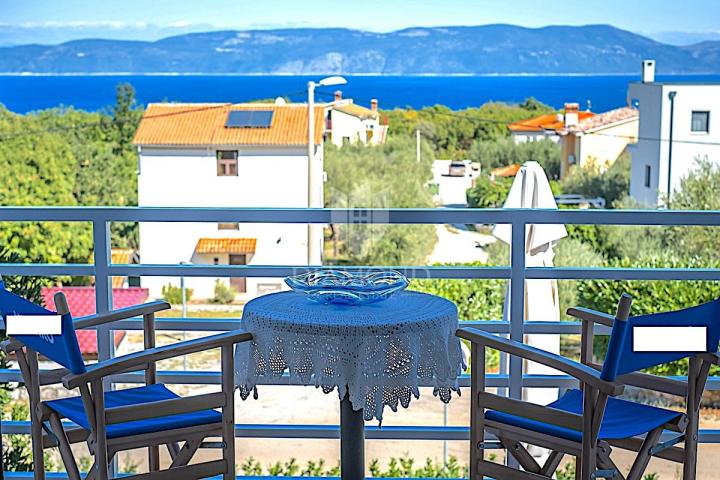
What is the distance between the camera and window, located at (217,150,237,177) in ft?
86.7

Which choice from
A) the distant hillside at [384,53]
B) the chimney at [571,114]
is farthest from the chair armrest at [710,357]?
the distant hillside at [384,53]

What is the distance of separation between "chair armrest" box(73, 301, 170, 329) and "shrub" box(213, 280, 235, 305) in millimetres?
20343

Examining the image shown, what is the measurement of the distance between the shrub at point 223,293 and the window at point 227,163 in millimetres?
4277

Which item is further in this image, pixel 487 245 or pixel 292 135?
pixel 292 135

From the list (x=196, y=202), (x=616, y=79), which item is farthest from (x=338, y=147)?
(x=616, y=79)

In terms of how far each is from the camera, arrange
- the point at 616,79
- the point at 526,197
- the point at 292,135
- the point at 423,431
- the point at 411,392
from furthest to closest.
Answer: the point at 616,79 < the point at 292,135 < the point at 526,197 < the point at 423,431 < the point at 411,392

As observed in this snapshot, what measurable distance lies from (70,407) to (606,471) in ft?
4.14

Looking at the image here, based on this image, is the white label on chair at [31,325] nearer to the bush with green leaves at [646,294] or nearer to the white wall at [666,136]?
the bush with green leaves at [646,294]

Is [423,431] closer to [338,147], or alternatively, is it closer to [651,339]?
[651,339]

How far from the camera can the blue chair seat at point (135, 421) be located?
7.30ft

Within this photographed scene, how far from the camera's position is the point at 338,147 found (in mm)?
24953

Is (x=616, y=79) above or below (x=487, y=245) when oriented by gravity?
above

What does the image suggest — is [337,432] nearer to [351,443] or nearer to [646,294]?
[351,443]

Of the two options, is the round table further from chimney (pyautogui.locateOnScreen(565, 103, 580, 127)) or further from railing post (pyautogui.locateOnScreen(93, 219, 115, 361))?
chimney (pyautogui.locateOnScreen(565, 103, 580, 127))
